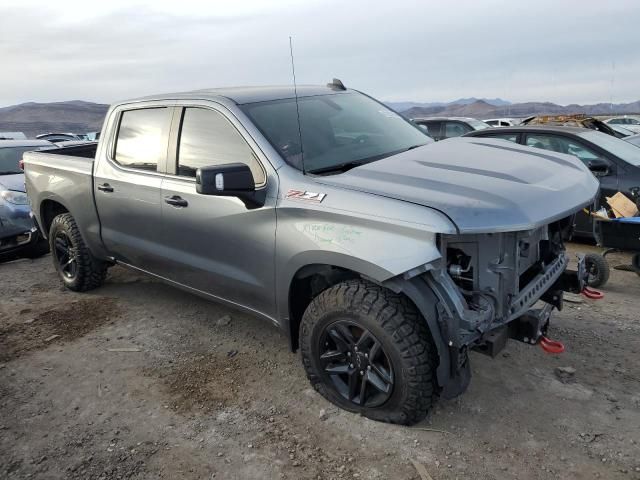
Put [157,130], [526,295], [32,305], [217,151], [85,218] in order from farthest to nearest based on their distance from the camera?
[32,305] < [85,218] < [157,130] < [217,151] < [526,295]

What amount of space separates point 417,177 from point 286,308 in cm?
111

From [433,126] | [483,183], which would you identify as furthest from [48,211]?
[433,126]

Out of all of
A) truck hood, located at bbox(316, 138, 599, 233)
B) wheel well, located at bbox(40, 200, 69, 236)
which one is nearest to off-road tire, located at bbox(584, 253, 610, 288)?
truck hood, located at bbox(316, 138, 599, 233)

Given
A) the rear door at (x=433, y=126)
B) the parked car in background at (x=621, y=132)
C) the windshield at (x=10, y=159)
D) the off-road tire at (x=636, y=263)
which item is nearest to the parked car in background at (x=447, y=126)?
the rear door at (x=433, y=126)

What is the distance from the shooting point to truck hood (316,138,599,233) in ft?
8.11

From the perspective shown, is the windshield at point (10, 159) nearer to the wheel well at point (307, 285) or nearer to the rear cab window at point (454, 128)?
the wheel well at point (307, 285)

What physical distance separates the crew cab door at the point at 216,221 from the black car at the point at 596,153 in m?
3.82

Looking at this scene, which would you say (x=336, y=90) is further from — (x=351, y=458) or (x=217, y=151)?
(x=351, y=458)

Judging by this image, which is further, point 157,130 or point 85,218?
point 85,218

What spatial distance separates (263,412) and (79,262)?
2.92 metres

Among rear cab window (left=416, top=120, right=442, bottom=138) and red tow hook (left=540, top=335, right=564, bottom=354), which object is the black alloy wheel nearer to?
red tow hook (left=540, top=335, right=564, bottom=354)

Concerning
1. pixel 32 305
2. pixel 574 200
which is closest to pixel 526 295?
pixel 574 200

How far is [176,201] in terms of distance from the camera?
3697 mm

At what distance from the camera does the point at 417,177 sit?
2.86 meters
